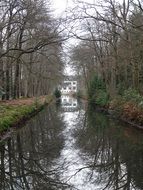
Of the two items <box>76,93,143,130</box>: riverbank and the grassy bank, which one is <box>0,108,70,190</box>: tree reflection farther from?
the grassy bank

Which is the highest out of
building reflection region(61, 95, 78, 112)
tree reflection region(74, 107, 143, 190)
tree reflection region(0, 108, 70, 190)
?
building reflection region(61, 95, 78, 112)

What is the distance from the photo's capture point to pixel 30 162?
10.6m

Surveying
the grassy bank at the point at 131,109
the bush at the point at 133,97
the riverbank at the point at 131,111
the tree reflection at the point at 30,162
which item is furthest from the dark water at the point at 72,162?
the bush at the point at 133,97

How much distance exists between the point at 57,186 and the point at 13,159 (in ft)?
12.0

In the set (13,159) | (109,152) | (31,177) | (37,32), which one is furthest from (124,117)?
(31,177)

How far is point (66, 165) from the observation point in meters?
10.1

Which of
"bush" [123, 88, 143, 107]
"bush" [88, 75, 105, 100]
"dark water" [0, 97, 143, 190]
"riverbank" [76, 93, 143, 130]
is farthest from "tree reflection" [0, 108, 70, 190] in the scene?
"bush" [88, 75, 105, 100]

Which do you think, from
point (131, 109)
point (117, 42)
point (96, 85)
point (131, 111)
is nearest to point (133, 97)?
point (131, 109)

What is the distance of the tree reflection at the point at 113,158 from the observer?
27.4 ft

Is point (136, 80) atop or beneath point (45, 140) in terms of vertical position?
atop

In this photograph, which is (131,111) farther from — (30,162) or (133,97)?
(30,162)

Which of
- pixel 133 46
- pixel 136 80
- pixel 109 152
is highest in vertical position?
pixel 133 46

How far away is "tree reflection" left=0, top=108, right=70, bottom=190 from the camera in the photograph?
8062 millimetres

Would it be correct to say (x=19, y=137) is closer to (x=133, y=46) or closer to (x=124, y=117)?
(x=124, y=117)
